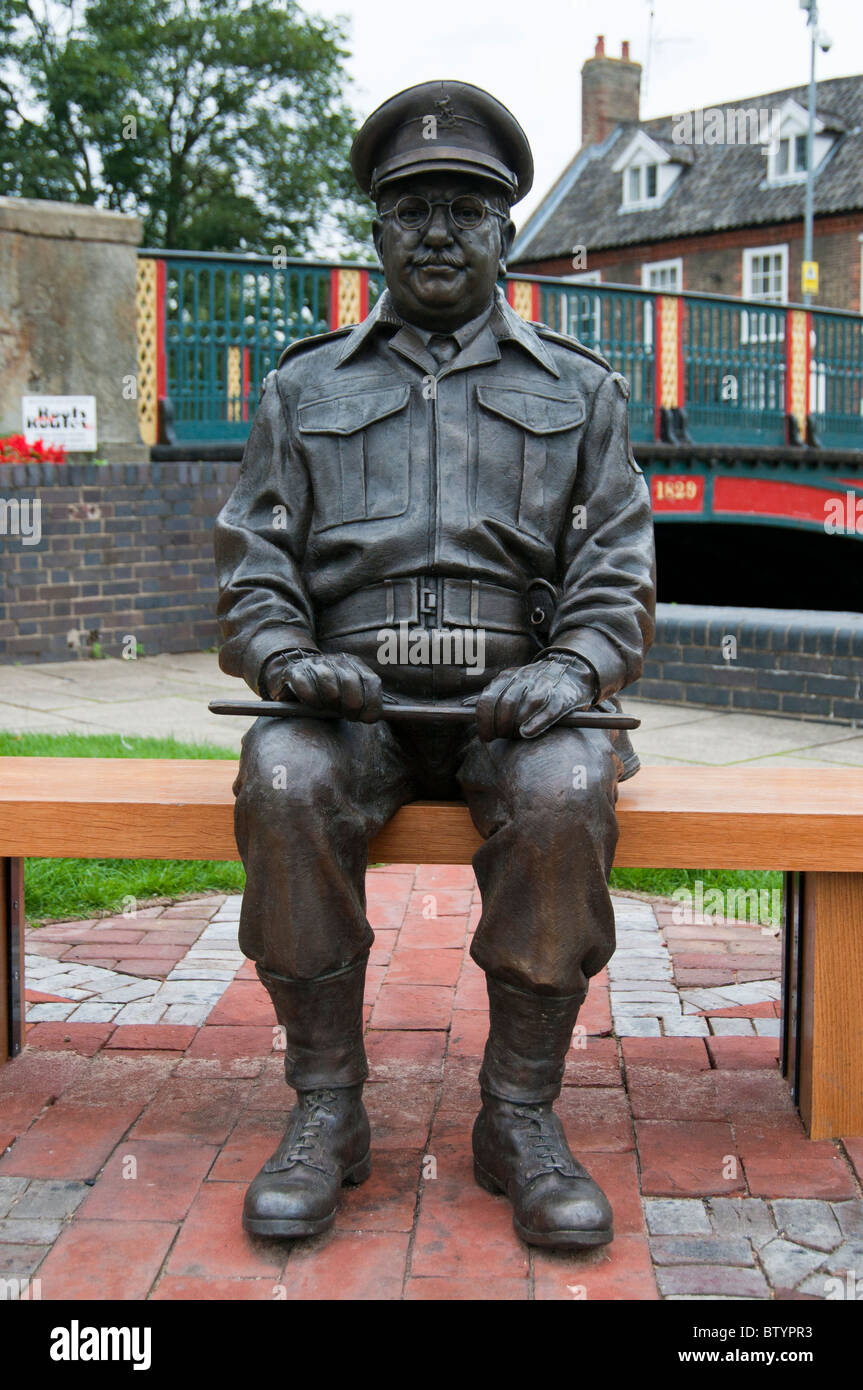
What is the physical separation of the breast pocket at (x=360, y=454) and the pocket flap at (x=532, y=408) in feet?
0.60

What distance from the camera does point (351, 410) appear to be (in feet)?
10.4

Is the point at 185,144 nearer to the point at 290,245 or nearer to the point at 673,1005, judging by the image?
the point at 290,245

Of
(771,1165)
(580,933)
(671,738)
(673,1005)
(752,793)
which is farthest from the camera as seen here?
(671,738)

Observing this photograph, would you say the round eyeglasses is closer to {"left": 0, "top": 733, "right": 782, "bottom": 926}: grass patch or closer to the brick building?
{"left": 0, "top": 733, "right": 782, "bottom": 926}: grass patch

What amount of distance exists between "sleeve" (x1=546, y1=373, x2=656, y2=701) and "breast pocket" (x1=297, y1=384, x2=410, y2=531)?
1.28 ft

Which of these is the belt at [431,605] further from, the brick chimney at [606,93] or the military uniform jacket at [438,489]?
the brick chimney at [606,93]

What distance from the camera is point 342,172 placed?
35.9 m

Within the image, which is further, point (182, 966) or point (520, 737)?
point (182, 966)

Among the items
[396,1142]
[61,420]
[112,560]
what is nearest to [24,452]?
[61,420]

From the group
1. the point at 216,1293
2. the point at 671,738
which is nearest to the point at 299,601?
the point at 216,1293

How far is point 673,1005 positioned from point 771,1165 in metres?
0.94

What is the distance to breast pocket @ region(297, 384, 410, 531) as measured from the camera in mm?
3143

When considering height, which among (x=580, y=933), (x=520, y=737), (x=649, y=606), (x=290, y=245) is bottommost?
(x=580, y=933)

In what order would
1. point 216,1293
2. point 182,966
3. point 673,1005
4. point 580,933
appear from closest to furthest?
point 216,1293
point 580,933
point 673,1005
point 182,966
